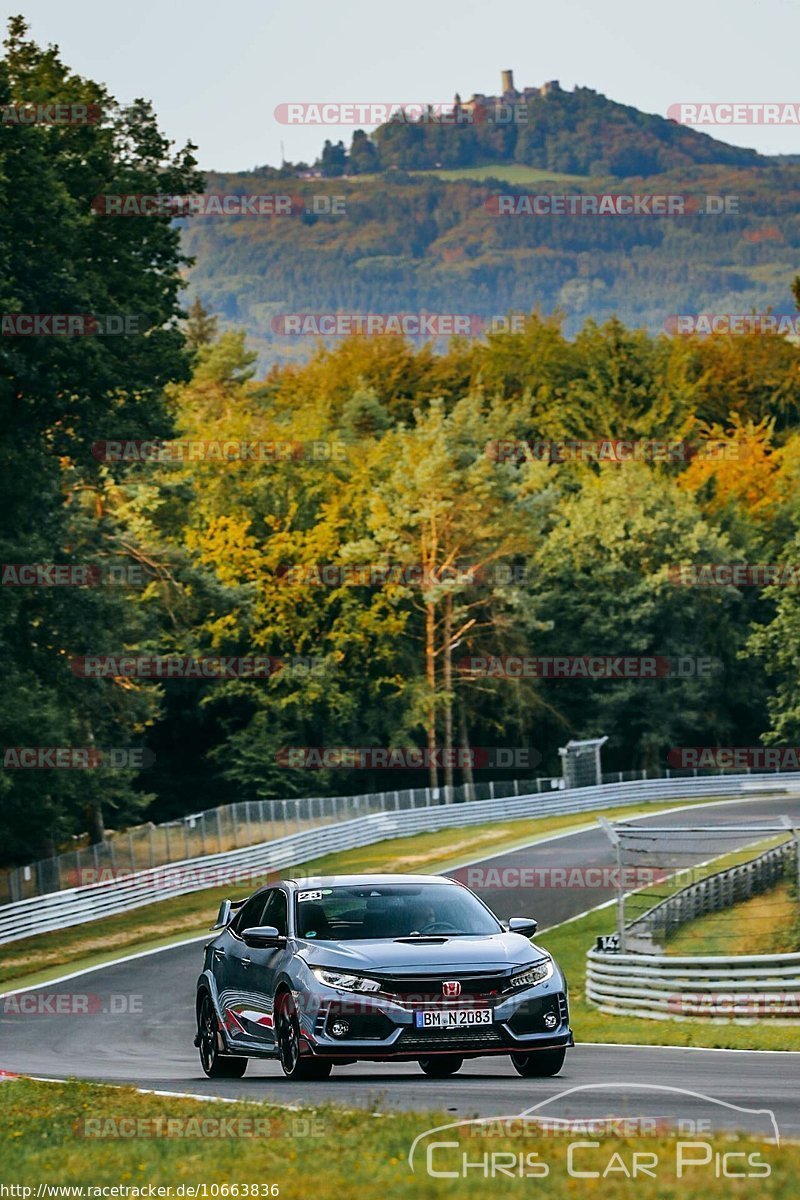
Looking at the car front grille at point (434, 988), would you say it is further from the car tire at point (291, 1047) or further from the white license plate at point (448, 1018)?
the car tire at point (291, 1047)

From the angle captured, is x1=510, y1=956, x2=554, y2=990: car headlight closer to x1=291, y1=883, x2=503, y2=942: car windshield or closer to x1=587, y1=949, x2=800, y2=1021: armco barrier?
x1=291, y1=883, x2=503, y2=942: car windshield

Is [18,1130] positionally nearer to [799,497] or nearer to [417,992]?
[417,992]

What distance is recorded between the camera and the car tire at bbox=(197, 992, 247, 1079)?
591 inches

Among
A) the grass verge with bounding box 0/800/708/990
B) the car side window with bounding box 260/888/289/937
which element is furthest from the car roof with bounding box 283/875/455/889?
the grass verge with bounding box 0/800/708/990

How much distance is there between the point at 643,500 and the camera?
286 ft

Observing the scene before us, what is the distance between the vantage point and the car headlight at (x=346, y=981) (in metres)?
12.8

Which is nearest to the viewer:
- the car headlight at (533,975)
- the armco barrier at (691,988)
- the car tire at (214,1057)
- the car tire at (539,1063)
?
the car headlight at (533,975)

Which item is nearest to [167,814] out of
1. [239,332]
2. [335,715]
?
[335,715]

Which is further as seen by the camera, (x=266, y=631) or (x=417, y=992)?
(x=266, y=631)

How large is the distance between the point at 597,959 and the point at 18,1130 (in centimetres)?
1650

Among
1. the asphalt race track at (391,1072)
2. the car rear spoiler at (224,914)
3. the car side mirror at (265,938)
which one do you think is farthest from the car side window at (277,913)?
the asphalt race track at (391,1072)

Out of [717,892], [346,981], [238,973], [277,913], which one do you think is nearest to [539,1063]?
[346,981]

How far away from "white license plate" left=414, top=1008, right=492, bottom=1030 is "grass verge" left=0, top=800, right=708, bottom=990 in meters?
23.4

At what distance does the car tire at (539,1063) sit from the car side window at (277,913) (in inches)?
76.5
